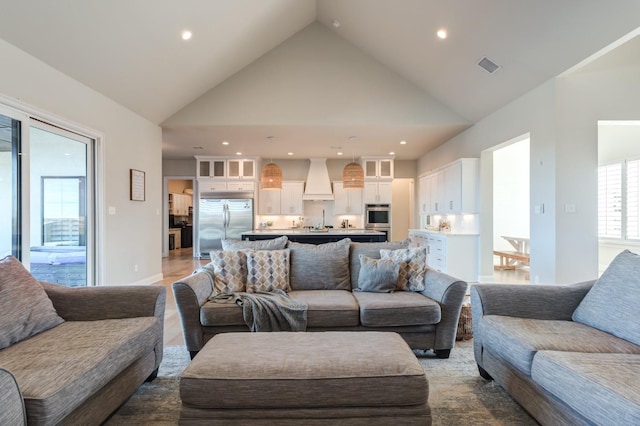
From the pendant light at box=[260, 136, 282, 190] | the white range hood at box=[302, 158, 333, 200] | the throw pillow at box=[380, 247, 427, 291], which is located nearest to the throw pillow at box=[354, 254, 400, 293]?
the throw pillow at box=[380, 247, 427, 291]

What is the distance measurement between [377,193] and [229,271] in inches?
255

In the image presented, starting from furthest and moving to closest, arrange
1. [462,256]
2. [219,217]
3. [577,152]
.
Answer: [219,217], [462,256], [577,152]

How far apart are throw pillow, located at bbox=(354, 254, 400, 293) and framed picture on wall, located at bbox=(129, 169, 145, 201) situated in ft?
12.5

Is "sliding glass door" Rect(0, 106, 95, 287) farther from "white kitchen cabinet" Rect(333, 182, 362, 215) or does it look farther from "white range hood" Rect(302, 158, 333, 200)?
"white kitchen cabinet" Rect(333, 182, 362, 215)

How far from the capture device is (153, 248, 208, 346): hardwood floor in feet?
10.1

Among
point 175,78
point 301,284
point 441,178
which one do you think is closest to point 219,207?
point 175,78

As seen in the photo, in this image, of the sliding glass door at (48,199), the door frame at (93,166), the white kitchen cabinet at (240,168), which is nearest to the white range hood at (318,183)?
the white kitchen cabinet at (240,168)

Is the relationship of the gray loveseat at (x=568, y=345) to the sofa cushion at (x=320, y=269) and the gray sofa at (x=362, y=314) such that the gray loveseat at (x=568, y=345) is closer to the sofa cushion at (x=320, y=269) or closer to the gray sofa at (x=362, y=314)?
the gray sofa at (x=362, y=314)

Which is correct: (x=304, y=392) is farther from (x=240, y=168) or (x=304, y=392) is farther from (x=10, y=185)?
(x=240, y=168)

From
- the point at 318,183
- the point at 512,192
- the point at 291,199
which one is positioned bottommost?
the point at 291,199

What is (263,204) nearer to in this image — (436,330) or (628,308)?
(436,330)

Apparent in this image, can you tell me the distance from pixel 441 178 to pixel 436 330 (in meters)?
5.01

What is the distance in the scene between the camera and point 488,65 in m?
4.34

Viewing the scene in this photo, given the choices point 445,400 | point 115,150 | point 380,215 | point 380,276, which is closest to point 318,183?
point 380,215
